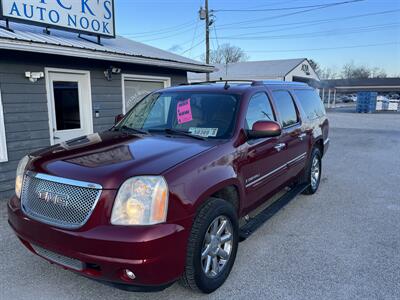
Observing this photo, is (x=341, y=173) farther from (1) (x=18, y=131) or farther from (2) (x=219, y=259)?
(1) (x=18, y=131)

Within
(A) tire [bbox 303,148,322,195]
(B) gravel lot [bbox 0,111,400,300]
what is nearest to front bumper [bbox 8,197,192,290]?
(B) gravel lot [bbox 0,111,400,300]

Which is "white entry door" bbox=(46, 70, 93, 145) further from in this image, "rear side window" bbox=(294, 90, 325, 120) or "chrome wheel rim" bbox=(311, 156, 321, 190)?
"chrome wheel rim" bbox=(311, 156, 321, 190)

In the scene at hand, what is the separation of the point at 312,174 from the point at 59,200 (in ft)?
14.5

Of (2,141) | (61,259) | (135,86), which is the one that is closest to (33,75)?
(2,141)

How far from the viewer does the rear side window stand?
5.35 m

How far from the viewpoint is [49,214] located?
8.58 feet

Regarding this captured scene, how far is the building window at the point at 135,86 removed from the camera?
7.93 meters

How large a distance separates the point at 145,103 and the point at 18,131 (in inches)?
114

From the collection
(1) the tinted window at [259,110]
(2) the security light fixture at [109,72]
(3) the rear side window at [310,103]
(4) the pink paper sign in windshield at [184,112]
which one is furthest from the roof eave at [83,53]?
(1) the tinted window at [259,110]

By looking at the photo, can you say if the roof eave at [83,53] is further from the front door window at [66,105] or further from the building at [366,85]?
the building at [366,85]

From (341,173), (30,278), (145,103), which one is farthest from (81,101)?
(341,173)

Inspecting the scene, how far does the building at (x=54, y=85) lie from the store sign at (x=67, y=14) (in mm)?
39

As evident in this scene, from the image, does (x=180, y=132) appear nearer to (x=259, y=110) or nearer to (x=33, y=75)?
(x=259, y=110)

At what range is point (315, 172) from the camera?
19.5 feet
